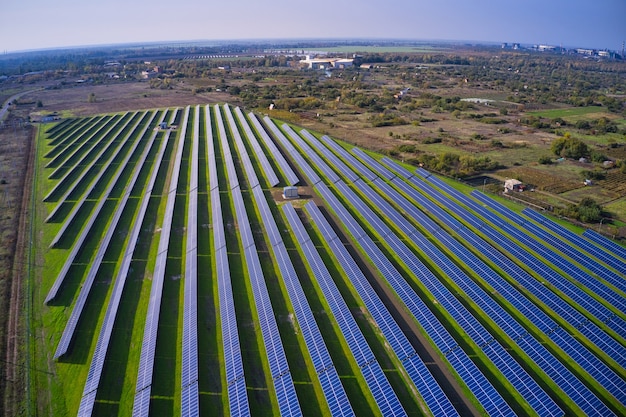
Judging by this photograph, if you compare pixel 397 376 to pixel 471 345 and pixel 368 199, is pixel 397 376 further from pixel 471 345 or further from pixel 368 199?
pixel 368 199

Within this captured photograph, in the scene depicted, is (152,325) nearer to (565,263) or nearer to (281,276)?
(281,276)

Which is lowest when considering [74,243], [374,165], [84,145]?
[74,243]

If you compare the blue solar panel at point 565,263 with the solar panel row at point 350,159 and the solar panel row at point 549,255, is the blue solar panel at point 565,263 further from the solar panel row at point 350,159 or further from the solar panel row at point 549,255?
the solar panel row at point 350,159

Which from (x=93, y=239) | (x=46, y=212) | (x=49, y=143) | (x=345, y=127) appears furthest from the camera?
(x=345, y=127)

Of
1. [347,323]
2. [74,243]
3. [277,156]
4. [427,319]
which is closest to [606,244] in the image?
[427,319]

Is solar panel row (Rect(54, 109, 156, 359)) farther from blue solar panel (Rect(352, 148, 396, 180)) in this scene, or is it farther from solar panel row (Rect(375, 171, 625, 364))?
blue solar panel (Rect(352, 148, 396, 180))

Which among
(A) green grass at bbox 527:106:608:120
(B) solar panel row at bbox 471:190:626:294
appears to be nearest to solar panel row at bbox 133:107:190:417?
(B) solar panel row at bbox 471:190:626:294

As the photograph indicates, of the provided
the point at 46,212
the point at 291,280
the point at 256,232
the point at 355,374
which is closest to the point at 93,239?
the point at 46,212
